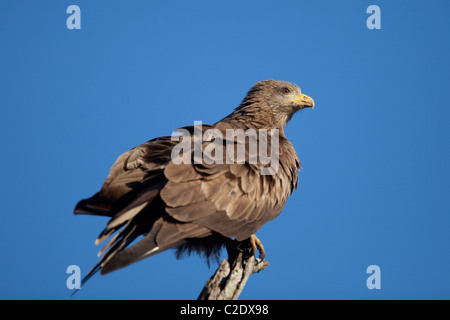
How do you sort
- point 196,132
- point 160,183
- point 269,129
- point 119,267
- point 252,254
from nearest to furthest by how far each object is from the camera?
point 119,267, point 160,183, point 252,254, point 196,132, point 269,129

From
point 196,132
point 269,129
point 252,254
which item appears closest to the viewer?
point 252,254

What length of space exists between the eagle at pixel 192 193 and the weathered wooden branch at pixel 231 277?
1.02 feet

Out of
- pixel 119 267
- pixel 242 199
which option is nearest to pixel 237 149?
pixel 242 199

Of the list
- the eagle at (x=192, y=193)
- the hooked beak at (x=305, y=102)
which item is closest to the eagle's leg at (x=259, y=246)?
the eagle at (x=192, y=193)

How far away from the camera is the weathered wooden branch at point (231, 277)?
5.31 meters

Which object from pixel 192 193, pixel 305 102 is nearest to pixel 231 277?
pixel 192 193

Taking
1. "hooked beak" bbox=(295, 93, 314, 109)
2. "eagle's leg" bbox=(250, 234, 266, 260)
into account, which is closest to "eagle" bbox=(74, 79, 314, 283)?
"eagle's leg" bbox=(250, 234, 266, 260)

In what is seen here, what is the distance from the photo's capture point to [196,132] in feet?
22.1

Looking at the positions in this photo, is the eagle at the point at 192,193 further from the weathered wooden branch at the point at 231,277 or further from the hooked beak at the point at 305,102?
the hooked beak at the point at 305,102

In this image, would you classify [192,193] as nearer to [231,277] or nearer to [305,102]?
[231,277]

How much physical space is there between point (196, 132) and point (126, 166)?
42.6 inches

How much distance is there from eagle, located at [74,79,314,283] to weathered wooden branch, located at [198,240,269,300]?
1.02ft

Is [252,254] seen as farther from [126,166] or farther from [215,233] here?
[126,166]
